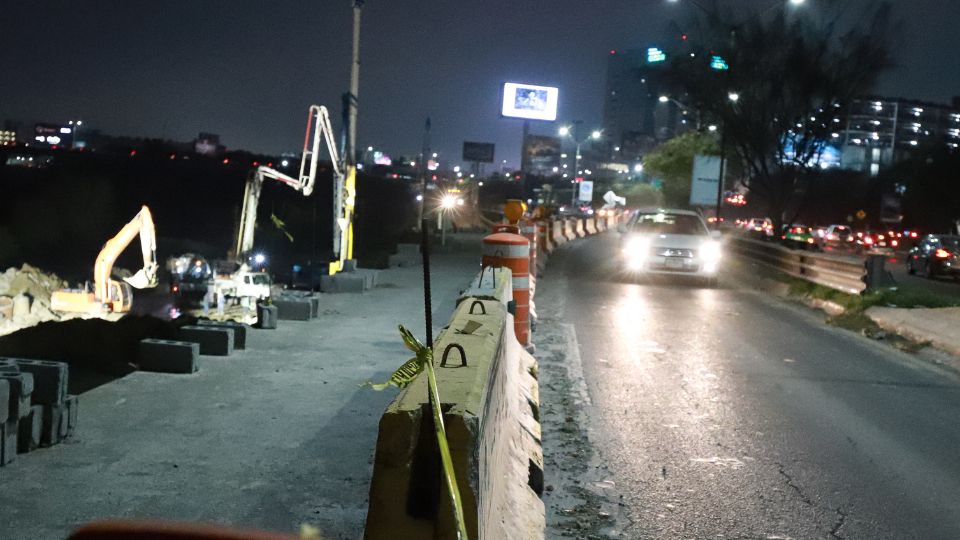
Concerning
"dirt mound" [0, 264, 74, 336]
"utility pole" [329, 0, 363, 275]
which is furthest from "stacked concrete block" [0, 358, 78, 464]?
"dirt mound" [0, 264, 74, 336]

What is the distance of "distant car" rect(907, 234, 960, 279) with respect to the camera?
31.6 m

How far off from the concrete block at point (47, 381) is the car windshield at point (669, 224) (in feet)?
57.8

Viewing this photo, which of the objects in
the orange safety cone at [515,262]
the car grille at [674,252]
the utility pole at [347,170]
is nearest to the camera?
the orange safety cone at [515,262]

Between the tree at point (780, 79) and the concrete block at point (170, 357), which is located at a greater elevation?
the tree at point (780, 79)

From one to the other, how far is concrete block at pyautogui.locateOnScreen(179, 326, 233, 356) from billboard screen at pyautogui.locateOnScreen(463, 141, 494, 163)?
180 ft

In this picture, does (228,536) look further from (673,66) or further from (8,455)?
(673,66)

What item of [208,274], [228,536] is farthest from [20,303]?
[228,536]

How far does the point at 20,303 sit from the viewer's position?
84.6ft

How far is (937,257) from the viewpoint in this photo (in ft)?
105

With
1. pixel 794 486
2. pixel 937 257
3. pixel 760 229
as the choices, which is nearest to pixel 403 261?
pixel 937 257

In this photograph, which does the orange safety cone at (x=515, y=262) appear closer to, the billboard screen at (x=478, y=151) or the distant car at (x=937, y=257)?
the distant car at (x=937, y=257)

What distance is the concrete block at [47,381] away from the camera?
648cm

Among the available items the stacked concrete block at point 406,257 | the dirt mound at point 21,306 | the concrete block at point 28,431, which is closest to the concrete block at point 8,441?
the concrete block at point 28,431

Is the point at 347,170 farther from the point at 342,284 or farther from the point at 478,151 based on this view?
the point at 478,151
